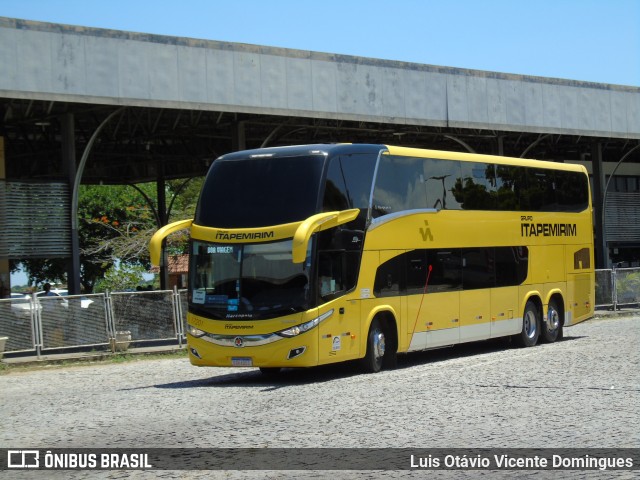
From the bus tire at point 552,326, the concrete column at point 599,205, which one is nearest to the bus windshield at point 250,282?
the bus tire at point 552,326

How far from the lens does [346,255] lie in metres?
18.2

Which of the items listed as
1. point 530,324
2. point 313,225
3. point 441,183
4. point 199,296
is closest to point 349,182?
point 313,225

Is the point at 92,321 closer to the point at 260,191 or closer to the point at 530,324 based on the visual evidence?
the point at 260,191

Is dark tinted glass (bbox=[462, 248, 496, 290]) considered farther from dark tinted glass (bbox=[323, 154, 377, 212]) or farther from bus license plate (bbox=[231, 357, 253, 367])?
bus license plate (bbox=[231, 357, 253, 367])

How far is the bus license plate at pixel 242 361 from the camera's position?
17.4 metres

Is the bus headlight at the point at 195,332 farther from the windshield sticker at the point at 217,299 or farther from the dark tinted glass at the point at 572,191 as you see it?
the dark tinted glass at the point at 572,191

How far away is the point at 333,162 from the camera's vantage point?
18.0 metres

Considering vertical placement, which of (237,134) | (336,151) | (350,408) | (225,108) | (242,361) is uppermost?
(225,108)

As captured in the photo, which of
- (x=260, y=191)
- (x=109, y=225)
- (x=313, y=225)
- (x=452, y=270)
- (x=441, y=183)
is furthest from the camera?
(x=109, y=225)

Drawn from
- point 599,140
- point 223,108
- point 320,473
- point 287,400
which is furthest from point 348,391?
point 599,140

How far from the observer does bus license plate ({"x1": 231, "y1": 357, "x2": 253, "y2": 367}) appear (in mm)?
17438

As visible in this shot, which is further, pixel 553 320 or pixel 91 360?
pixel 91 360

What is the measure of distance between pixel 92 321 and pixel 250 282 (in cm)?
985

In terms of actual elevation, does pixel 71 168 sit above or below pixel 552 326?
above
